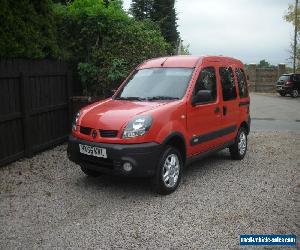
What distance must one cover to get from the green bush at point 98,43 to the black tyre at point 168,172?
188 inches

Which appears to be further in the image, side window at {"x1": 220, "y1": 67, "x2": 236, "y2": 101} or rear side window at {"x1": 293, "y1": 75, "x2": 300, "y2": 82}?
rear side window at {"x1": 293, "y1": 75, "x2": 300, "y2": 82}

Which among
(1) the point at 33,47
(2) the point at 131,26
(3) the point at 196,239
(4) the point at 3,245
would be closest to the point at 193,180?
(3) the point at 196,239

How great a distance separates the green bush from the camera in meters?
10.6

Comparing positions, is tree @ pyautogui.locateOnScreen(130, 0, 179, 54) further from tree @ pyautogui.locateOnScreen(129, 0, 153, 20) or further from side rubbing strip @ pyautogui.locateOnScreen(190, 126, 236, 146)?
side rubbing strip @ pyautogui.locateOnScreen(190, 126, 236, 146)

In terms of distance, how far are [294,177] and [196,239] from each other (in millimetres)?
3374

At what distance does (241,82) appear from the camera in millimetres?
8391

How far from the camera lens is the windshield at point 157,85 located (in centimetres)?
647

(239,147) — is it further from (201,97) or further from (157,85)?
(157,85)

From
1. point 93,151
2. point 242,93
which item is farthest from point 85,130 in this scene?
point 242,93

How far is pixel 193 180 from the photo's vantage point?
22.4ft

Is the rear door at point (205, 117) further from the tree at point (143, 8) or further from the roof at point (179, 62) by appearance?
the tree at point (143, 8)

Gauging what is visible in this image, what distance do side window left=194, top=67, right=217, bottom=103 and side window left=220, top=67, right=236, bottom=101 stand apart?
1.13 feet

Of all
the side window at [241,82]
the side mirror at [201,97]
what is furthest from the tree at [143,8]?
the side mirror at [201,97]

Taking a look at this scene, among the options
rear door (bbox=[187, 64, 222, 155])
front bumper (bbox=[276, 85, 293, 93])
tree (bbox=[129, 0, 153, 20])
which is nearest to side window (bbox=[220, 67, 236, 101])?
rear door (bbox=[187, 64, 222, 155])
